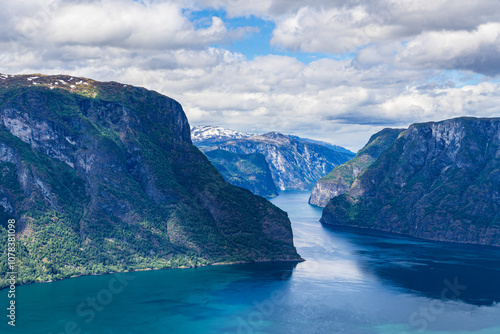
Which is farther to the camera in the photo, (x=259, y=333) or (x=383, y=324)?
(x=383, y=324)

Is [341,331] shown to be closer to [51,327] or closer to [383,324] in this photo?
[383,324]

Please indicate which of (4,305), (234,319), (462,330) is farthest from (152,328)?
(462,330)

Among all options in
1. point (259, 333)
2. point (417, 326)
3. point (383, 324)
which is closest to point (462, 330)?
A: point (417, 326)

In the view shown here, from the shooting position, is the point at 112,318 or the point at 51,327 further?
the point at 112,318

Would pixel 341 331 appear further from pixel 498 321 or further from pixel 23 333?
pixel 23 333

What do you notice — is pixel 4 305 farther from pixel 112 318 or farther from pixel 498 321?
pixel 498 321

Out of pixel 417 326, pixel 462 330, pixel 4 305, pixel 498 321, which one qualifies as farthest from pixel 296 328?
pixel 4 305

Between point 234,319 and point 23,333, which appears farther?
point 234,319
